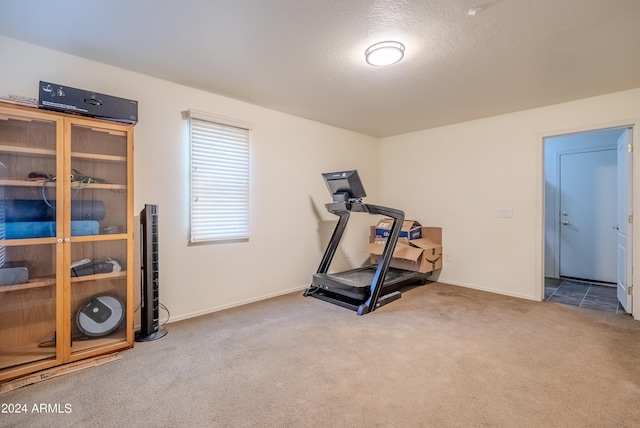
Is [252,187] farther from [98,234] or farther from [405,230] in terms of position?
[405,230]

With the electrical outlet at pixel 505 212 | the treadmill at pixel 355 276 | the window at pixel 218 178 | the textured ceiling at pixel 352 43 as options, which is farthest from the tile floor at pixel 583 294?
the window at pixel 218 178

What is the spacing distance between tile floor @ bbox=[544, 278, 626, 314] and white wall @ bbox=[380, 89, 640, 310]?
0.46 m

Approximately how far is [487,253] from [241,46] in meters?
3.99

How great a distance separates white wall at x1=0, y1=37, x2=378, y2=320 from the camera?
257 centimetres

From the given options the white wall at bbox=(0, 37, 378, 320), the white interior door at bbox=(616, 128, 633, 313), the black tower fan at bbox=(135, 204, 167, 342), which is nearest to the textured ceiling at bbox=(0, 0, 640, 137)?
the white wall at bbox=(0, 37, 378, 320)

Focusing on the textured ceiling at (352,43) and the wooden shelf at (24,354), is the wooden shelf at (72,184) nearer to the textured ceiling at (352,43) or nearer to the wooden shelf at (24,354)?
the textured ceiling at (352,43)

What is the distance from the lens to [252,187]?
3674 mm

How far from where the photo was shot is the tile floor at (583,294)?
3.60 metres

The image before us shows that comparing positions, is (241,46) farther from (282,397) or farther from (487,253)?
(487,253)

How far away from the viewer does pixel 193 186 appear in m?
3.16

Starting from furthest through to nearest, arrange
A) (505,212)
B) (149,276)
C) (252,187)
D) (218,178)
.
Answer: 1. (505,212)
2. (252,187)
3. (218,178)
4. (149,276)

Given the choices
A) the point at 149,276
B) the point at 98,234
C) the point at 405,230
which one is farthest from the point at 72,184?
the point at 405,230

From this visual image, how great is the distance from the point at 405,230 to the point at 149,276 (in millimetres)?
3315

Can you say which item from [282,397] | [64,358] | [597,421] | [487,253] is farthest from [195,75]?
[487,253]
